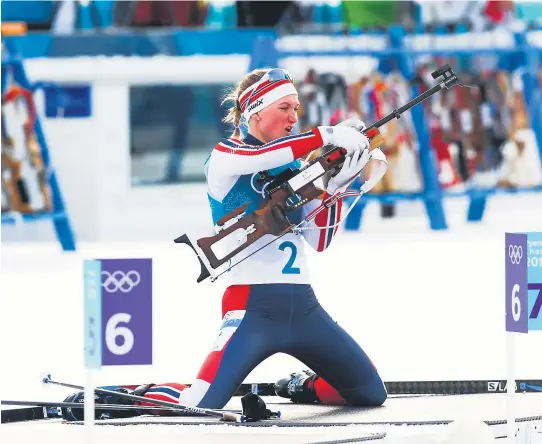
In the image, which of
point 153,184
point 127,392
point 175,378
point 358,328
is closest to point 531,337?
point 358,328

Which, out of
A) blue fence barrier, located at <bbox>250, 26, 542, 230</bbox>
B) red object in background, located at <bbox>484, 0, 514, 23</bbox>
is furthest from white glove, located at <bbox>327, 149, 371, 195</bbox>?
red object in background, located at <bbox>484, 0, 514, 23</bbox>

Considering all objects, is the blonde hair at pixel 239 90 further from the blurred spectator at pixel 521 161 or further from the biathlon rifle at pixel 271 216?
the blurred spectator at pixel 521 161

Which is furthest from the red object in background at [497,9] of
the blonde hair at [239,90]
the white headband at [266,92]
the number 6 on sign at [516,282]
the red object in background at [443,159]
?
the number 6 on sign at [516,282]

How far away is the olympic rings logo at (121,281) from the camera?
386cm

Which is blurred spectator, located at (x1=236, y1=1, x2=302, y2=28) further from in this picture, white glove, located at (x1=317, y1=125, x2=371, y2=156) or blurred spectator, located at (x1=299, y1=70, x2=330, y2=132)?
white glove, located at (x1=317, y1=125, x2=371, y2=156)

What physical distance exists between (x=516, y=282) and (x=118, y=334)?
1.19 metres

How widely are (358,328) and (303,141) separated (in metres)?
3.16

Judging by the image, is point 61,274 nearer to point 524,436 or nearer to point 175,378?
point 175,378

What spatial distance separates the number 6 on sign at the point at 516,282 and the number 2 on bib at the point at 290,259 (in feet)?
2.88

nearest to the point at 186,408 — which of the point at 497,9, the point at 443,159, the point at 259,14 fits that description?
the point at 443,159

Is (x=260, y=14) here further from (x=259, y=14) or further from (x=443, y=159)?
(x=443, y=159)

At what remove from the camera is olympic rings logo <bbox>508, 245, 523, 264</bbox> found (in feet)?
14.1

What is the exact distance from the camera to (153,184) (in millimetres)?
16234

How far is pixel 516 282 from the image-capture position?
14.3 feet
